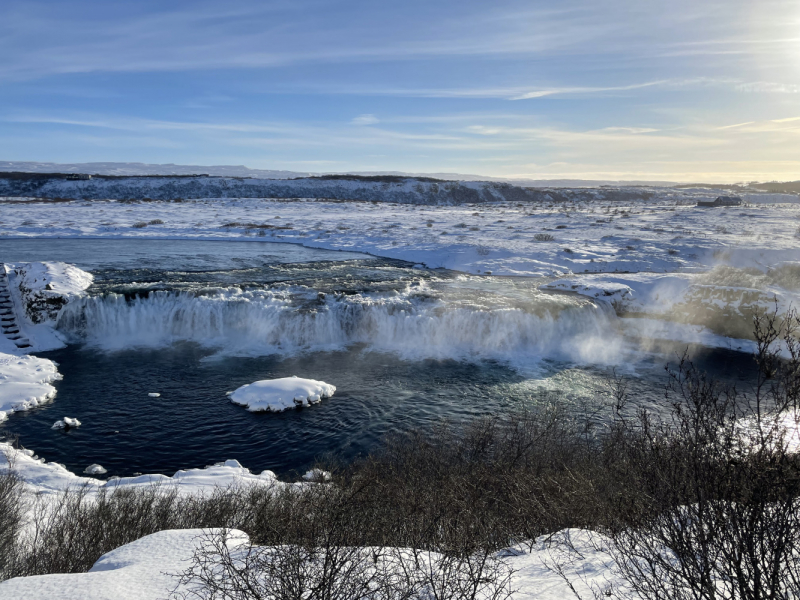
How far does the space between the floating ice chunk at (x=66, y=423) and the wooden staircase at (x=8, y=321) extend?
7.20m

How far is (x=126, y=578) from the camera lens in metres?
4.61

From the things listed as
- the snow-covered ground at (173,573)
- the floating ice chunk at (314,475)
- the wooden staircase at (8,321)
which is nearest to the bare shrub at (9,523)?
the snow-covered ground at (173,573)

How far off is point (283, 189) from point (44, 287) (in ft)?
255

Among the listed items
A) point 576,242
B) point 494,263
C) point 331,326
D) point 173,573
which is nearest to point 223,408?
point 331,326

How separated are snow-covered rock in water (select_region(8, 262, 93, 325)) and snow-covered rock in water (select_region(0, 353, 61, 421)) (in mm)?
3358

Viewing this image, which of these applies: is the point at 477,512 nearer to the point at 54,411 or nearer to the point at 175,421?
the point at 175,421

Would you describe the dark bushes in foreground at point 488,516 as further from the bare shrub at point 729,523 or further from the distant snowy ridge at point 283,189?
the distant snowy ridge at point 283,189

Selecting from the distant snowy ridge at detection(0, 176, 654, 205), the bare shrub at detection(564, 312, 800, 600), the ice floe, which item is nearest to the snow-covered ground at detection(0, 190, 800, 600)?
the ice floe

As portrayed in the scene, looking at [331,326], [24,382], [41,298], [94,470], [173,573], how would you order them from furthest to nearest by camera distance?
1. [331,326]
2. [41,298]
3. [24,382]
4. [94,470]
5. [173,573]

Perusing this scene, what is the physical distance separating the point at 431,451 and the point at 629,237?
33133 mm

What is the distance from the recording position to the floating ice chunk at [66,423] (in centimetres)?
1254

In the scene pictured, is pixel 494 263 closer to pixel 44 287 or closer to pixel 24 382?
pixel 44 287

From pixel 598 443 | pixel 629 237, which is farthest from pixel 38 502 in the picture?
pixel 629 237

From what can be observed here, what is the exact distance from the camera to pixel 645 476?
550 centimetres
